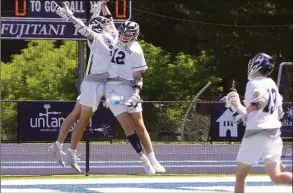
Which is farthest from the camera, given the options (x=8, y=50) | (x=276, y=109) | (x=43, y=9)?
(x=8, y=50)

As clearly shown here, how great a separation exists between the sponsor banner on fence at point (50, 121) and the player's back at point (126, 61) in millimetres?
8743

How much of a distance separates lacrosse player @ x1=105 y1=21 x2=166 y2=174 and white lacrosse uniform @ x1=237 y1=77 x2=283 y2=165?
219 cm

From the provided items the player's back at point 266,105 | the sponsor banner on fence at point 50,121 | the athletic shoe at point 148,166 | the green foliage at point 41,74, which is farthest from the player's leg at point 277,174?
the green foliage at point 41,74

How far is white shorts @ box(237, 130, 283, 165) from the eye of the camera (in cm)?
912

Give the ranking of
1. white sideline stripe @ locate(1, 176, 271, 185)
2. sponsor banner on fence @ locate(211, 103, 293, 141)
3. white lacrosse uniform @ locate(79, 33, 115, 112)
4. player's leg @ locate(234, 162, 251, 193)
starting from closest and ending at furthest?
player's leg @ locate(234, 162, 251, 193) → white lacrosse uniform @ locate(79, 33, 115, 112) → white sideline stripe @ locate(1, 176, 271, 185) → sponsor banner on fence @ locate(211, 103, 293, 141)

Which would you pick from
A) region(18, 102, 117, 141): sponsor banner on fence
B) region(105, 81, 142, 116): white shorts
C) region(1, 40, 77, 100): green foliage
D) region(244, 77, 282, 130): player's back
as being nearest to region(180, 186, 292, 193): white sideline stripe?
region(105, 81, 142, 116): white shorts

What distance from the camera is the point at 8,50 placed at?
4316 cm

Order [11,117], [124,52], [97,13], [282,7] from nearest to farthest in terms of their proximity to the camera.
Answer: [124,52] → [97,13] → [11,117] → [282,7]

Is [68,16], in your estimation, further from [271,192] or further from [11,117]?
[11,117]

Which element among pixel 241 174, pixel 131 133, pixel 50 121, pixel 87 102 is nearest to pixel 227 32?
pixel 50 121

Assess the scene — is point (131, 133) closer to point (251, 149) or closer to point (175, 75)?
point (251, 149)

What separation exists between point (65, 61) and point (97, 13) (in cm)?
2244

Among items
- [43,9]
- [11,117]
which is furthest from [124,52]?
[11,117]

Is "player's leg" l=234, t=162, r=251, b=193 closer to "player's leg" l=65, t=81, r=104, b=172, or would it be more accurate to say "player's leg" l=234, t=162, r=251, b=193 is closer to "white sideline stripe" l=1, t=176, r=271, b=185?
"player's leg" l=65, t=81, r=104, b=172
